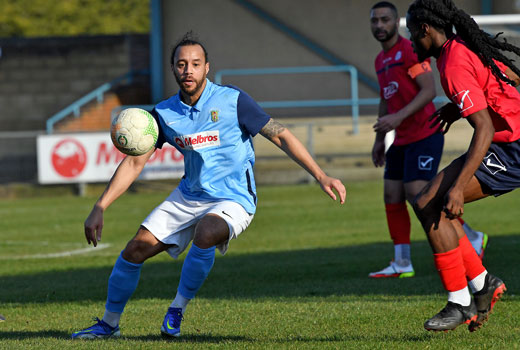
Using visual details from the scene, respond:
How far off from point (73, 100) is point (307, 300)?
24.5 m

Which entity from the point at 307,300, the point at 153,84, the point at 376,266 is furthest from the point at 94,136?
the point at 307,300

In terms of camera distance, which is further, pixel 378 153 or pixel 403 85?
pixel 378 153

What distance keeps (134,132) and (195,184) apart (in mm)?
577

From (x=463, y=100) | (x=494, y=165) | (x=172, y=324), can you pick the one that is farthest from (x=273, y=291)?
(x=463, y=100)

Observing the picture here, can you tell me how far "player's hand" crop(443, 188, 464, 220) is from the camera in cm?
528

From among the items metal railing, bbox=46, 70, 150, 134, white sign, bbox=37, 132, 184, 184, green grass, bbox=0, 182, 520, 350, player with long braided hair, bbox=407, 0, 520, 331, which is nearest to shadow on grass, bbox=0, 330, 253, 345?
green grass, bbox=0, 182, 520, 350

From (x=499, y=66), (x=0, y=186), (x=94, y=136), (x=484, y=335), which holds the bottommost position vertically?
(x=0, y=186)

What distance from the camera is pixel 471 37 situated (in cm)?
547

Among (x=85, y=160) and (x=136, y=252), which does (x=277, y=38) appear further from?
(x=136, y=252)

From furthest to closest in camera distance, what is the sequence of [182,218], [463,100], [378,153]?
1. [378,153]
2. [182,218]
3. [463,100]

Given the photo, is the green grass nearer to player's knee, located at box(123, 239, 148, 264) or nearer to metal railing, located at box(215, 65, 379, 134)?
player's knee, located at box(123, 239, 148, 264)

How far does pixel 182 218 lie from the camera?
6.02m

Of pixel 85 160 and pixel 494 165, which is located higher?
pixel 494 165

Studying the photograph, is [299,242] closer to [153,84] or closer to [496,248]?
[496,248]
